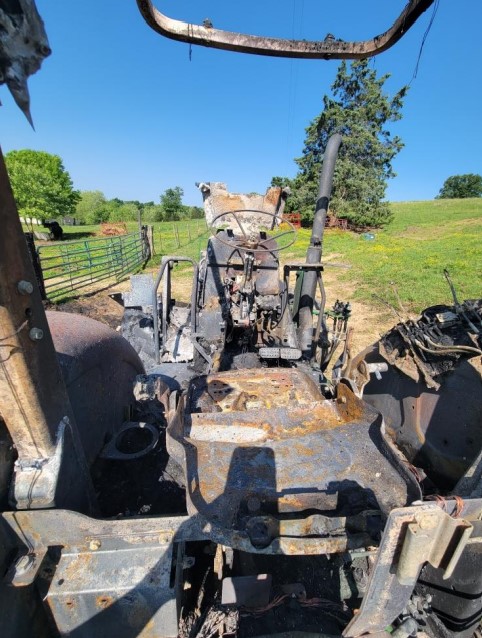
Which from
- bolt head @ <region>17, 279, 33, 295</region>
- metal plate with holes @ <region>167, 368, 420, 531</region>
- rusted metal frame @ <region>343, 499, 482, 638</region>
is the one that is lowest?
metal plate with holes @ <region>167, 368, 420, 531</region>

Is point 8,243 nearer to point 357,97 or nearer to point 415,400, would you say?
point 415,400

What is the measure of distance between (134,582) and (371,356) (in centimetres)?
239

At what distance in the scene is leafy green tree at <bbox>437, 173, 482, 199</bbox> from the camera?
59469 mm

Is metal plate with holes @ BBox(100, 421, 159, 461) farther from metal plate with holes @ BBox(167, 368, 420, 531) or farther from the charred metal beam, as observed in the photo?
the charred metal beam

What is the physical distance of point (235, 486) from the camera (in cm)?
191

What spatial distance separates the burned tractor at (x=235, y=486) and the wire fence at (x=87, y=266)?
25.7 feet

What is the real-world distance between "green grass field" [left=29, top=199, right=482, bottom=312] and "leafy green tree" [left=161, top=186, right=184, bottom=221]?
1816 cm

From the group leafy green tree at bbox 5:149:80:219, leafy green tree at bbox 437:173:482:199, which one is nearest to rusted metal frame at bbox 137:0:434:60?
leafy green tree at bbox 5:149:80:219

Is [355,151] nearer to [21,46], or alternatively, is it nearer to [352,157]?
[352,157]

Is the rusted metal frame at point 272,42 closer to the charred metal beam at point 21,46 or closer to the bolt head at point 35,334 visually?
the charred metal beam at point 21,46

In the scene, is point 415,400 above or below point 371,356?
below

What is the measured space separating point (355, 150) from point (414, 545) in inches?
1212

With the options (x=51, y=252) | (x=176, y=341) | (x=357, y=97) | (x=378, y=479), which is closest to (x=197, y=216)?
(x=357, y=97)

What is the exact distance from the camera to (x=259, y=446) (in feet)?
7.13
